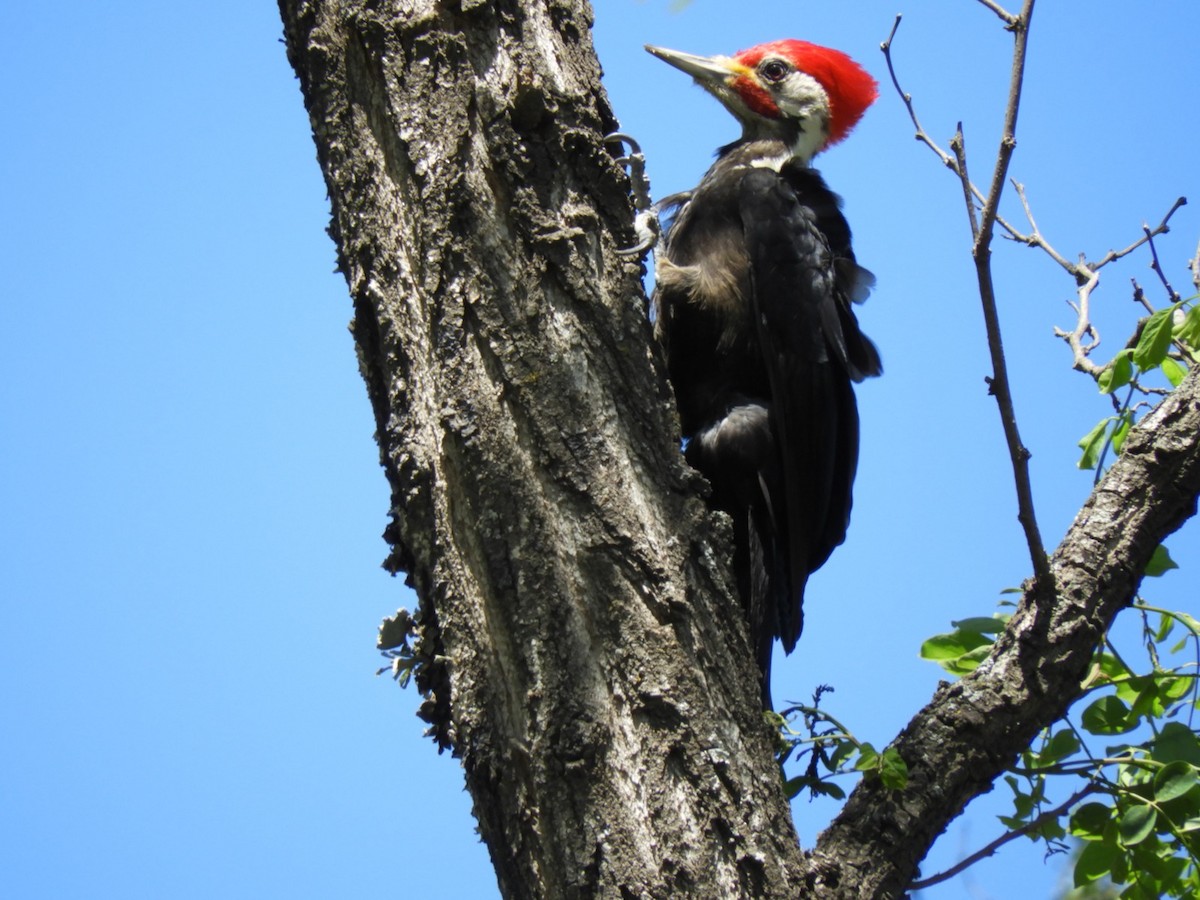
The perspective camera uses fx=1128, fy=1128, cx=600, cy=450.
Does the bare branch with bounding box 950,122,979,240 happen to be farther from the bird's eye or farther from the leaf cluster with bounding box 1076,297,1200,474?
the bird's eye

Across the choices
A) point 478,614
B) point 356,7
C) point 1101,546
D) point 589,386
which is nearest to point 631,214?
point 589,386

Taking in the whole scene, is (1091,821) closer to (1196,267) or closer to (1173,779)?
(1173,779)

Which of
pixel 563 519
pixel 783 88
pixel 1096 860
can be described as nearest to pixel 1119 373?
pixel 1096 860

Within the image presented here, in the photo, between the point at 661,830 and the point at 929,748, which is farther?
the point at 929,748

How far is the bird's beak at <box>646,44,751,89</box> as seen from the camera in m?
3.77

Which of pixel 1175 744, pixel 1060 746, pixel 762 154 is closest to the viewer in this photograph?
pixel 1175 744

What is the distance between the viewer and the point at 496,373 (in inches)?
65.1

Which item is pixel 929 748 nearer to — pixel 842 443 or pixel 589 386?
pixel 589 386

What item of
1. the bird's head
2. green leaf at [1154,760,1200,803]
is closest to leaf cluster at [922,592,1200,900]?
green leaf at [1154,760,1200,803]

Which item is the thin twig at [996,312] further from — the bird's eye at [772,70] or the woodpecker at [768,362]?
the bird's eye at [772,70]

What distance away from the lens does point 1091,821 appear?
1.82 m

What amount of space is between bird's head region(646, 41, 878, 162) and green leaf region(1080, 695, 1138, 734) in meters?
Answer: 2.26

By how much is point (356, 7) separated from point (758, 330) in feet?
4.08

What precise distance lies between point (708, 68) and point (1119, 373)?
2.13m
